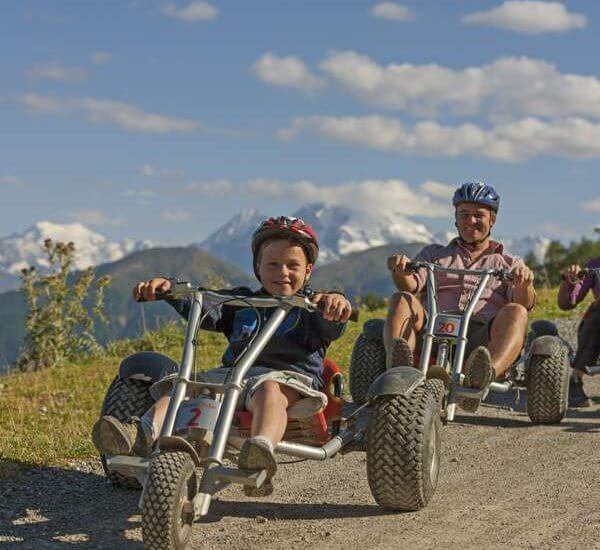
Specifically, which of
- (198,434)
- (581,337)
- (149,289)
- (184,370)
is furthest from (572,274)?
(198,434)

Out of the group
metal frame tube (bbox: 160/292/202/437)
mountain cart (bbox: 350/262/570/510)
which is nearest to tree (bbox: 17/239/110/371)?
mountain cart (bbox: 350/262/570/510)

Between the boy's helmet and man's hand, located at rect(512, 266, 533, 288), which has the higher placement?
the boy's helmet

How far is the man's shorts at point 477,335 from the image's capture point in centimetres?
802

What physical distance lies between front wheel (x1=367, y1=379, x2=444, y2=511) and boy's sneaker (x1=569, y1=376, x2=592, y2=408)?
163 inches

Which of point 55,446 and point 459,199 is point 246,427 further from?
point 459,199

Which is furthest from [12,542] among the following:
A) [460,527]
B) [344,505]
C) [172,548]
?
[460,527]

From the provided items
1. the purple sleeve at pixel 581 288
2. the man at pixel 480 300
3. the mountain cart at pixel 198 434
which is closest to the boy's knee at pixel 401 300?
the man at pixel 480 300

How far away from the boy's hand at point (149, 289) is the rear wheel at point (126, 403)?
0.74 m

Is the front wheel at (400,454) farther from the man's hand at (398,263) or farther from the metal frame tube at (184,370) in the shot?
the man's hand at (398,263)

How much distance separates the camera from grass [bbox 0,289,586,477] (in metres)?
6.79

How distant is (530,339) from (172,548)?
5.35 m

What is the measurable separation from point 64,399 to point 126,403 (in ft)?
12.0

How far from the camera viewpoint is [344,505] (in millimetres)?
5570

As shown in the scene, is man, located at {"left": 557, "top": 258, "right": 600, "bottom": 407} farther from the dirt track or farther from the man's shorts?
the dirt track
